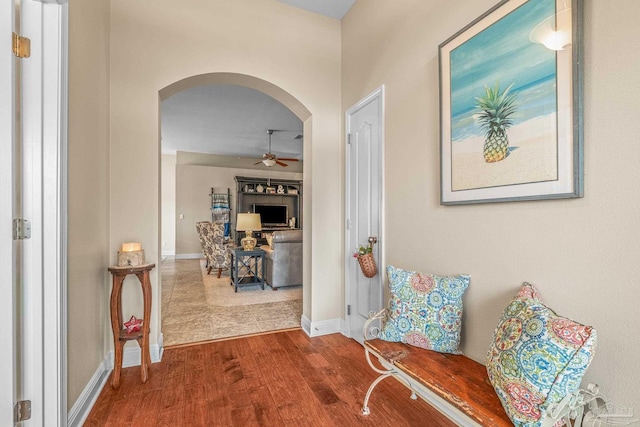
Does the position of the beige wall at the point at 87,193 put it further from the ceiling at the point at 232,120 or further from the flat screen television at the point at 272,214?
the flat screen television at the point at 272,214

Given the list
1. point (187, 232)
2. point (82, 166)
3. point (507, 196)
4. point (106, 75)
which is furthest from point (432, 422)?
point (187, 232)

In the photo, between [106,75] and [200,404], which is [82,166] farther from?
[200,404]

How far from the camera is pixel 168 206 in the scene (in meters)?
8.33

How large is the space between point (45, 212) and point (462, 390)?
6.86ft

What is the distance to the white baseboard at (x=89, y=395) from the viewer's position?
5.30 feet

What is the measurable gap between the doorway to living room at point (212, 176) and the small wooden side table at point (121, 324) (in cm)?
44

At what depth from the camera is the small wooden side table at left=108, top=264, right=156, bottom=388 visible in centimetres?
206

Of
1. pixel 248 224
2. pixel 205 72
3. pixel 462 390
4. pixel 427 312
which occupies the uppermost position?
pixel 205 72

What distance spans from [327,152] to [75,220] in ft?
6.86

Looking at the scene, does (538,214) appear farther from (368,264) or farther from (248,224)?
(248,224)

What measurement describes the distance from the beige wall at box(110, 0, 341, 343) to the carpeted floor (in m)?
0.50

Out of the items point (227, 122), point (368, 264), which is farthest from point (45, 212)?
point (227, 122)

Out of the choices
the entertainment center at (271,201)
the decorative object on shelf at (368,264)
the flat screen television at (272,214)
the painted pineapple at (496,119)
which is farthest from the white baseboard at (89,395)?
the flat screen television at (272,214)

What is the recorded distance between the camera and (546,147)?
49.3 inches
